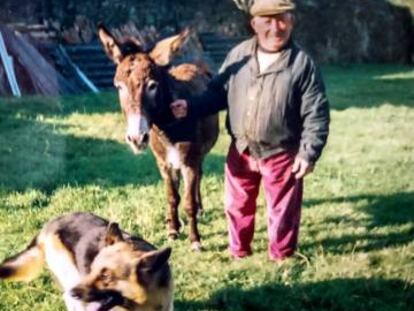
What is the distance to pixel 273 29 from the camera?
6.64m

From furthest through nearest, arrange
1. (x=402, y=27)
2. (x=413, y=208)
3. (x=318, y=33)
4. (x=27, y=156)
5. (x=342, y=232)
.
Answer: (x=402, y=27)
(x=318, y=33)
(x=27, y=156)
(x=413, y=208)
(x=342, y=232)

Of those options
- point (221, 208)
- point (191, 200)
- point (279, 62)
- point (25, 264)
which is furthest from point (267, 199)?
point (25, 264)

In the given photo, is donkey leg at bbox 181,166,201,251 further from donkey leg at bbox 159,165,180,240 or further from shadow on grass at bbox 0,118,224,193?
shadow on grass at bbox 0,118,224,193

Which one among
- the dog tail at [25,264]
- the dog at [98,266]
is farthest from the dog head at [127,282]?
the dog tail at [25,264]

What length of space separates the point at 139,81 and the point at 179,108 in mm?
515

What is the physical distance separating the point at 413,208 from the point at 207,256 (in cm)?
295

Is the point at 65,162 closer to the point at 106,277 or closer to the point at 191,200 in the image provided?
the point at 191,200

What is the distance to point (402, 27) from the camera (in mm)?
28562

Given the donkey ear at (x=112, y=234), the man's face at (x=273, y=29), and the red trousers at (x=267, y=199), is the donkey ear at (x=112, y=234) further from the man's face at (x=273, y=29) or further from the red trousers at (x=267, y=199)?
the man's face at (x=273, y=29)

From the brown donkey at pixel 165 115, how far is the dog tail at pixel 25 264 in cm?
122

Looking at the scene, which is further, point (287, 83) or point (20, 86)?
point (20, 86)

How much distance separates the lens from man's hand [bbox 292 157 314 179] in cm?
668

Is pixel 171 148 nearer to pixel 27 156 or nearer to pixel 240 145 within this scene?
pixel 240 145

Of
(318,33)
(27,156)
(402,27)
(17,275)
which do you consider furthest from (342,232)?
(402,27)
